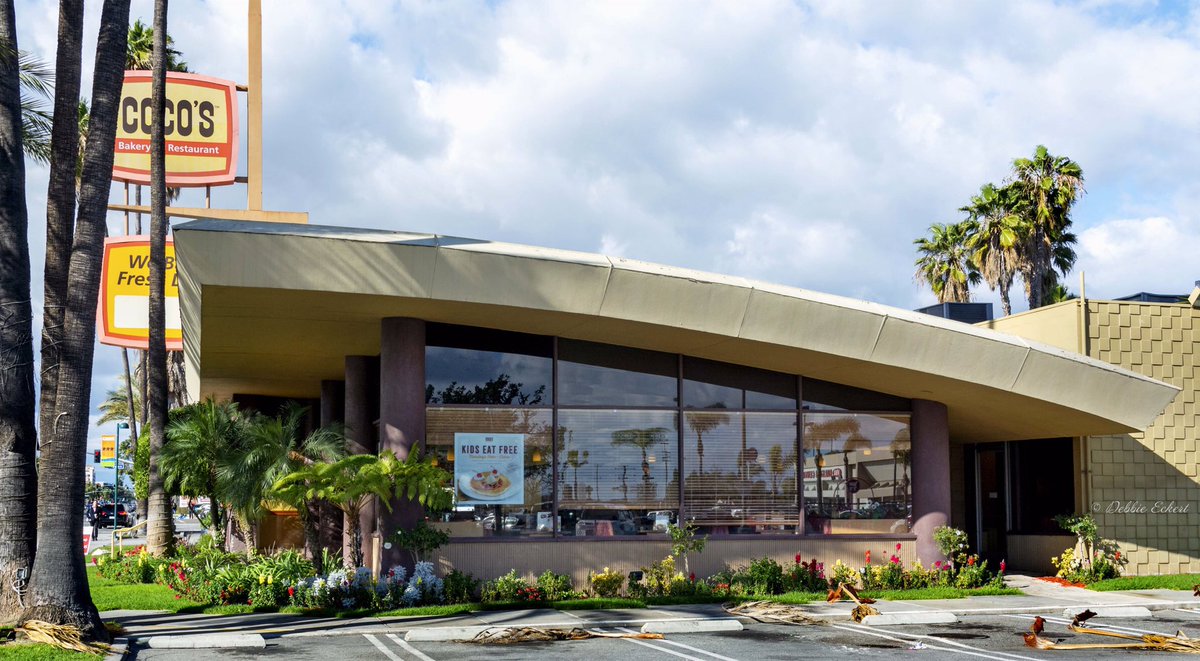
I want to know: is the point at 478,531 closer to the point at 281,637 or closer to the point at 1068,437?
the point at 281,637

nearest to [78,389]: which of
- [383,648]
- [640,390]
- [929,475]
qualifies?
[383,648]

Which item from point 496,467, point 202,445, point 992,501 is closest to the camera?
point 496,467

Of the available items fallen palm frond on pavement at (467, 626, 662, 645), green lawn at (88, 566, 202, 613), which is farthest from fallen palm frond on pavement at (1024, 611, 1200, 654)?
green lawn at (88, 566, 202, 613)

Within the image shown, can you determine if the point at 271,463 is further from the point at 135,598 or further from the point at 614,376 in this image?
the point at 614,376

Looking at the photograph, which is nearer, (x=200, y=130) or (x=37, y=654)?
(x=37, y=654)

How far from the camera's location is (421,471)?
17.8 meters

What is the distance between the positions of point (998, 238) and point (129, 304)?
93.3 ft

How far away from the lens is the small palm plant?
690 inches

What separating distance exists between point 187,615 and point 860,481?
11234mm

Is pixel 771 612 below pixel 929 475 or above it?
below

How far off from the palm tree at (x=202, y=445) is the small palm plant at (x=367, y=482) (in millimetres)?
5327

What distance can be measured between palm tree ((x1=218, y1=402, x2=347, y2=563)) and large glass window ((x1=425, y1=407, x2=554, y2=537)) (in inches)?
79.9

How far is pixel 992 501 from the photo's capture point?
25922mm

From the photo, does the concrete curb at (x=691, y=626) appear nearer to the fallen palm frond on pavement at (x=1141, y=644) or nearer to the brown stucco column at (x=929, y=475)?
the fallen palm frond on pavement at (x=1141, y=644)
